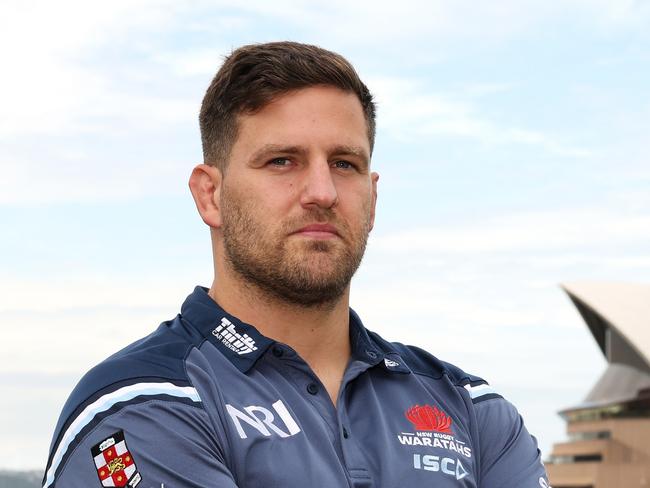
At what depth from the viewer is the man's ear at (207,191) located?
3318 mm

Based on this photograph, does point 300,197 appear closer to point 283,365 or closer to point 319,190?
point 319,190

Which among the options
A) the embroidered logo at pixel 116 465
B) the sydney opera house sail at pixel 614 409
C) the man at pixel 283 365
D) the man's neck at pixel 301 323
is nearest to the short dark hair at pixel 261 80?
the man at pixel 283 365

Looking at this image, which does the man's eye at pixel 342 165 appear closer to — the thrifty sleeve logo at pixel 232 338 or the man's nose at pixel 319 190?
the man's nose at pixel 319 190

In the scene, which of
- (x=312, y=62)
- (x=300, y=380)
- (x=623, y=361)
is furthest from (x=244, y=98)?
(x=623, y=361)

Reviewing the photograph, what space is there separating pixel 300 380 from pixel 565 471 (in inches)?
1438

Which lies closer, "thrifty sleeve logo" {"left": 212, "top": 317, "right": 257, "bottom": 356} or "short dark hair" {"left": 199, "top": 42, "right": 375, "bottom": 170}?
"thrifty sleeve logo" {"left": 212, "top": 317, "right": 257, "bottom": 356}

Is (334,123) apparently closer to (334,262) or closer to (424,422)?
(334,262)

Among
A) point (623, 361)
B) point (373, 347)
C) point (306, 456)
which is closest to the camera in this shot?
point (306, 456)

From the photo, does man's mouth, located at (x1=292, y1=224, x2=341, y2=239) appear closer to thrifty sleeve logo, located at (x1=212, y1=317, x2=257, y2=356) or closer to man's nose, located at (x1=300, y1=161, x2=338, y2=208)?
man's nose, located at (x1=300, y1=161, x2=338, y2=208)

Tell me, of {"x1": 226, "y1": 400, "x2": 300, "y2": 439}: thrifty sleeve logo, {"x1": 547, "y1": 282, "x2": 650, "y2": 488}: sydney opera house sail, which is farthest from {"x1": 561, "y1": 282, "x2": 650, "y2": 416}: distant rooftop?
{"x1": 226, "y1": 400, "x2": 300, "y2": 439}: thrifty sleeve logo

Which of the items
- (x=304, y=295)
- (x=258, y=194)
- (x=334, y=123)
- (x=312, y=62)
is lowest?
(x=304, y=295)

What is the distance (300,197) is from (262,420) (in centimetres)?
63

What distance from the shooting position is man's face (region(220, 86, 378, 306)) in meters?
3.04

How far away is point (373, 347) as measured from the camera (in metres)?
3.36
